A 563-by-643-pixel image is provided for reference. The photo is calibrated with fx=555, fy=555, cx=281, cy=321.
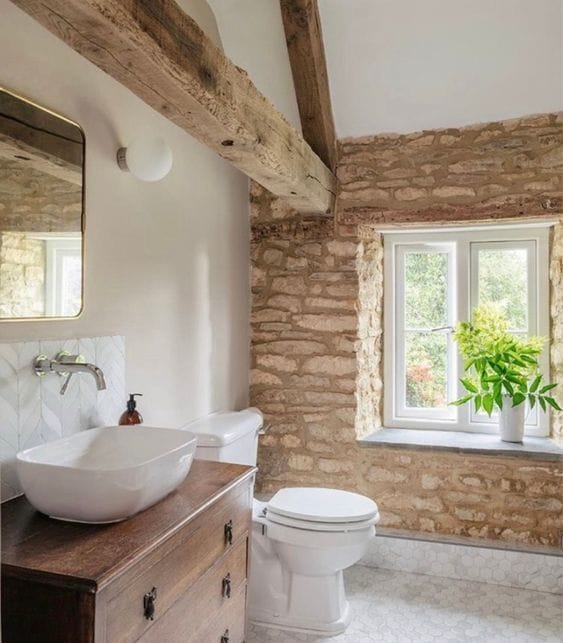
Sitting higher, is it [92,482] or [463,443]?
[92,482]

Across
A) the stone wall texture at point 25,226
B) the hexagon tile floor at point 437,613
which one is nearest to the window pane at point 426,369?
the hexagon tile floor at point 437,613

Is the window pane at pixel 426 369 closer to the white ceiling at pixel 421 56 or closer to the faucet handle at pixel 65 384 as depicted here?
the white ceiling at pixel 421 56

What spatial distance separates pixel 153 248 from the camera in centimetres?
226

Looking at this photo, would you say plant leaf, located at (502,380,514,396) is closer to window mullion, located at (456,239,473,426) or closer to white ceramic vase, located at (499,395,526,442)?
white ceramic vase, located at (499,395,526,442)

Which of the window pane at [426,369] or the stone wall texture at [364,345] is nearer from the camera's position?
the stone wall texture at [364,345]

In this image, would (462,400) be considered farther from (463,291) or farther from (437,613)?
(437,613)

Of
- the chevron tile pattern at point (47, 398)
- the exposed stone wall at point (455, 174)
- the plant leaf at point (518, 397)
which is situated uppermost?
the exposed stone wall at point (455, 174)

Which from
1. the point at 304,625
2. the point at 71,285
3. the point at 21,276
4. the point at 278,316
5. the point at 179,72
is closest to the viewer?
the point at 179,72

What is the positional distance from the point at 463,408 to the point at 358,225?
Result: 1.24 m

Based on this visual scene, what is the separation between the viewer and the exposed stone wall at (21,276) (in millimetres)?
1523

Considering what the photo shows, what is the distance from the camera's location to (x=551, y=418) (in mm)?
3098

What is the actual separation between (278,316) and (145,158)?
1.42 m

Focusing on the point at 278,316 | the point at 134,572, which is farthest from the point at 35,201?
the point at 278,316

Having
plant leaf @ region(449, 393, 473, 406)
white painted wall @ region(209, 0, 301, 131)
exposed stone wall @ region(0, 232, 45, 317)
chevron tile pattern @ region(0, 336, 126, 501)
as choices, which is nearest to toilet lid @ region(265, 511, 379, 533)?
chevron tile pattern @ region(0, 336, 126, 501)
